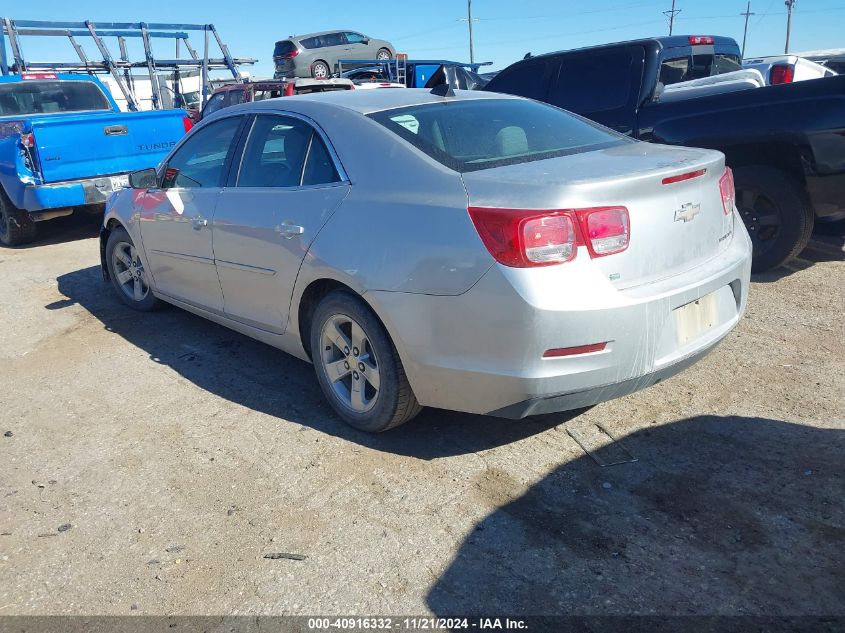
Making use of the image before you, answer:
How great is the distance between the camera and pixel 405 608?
95.0 inches

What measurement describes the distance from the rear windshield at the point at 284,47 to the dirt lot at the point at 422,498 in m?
18.6

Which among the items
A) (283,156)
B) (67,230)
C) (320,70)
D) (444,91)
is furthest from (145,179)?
(320,70)

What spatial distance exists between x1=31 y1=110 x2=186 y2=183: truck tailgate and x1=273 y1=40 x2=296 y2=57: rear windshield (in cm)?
1351

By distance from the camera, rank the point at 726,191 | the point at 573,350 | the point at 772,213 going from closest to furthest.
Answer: the point at 573,350, the point at 726,191, the point at 772,213

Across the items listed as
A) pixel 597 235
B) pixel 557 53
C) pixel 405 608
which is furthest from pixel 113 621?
pixel 557 53

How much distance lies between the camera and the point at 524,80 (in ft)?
24.3

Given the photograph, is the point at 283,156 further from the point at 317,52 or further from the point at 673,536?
the point at 317,52

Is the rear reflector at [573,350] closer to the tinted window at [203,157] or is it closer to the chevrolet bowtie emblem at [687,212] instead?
the chevrolet bowtie emblem at [687,212]

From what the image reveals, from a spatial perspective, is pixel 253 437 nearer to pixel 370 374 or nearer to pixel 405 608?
pixel 370 374

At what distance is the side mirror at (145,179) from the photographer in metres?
4.98

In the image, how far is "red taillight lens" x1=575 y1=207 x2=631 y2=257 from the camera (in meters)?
2.75

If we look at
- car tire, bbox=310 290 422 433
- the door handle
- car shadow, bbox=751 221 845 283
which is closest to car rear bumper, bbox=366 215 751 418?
car tire, bbox=310 290 422 433

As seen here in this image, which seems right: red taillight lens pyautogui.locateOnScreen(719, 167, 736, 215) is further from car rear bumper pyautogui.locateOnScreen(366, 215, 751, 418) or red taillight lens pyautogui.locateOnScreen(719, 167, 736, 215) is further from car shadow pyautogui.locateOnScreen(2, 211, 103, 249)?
car shadow pyautogui.locateOnScreen(2, 211, 103, 249)

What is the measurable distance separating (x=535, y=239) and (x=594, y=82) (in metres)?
4.61
